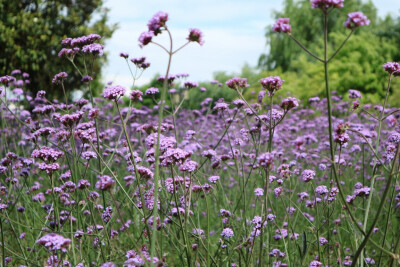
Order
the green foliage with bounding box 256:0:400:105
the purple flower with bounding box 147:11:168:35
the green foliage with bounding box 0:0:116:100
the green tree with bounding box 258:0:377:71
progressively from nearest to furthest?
the purple flower with bounding box 147:11:168:35 → the green foliage with bounding box 0:0:116:100 → the green foliage with bounding box 256:0:400:105 → the green tree with bounding box 258:0:377:71

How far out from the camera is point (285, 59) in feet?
86.4

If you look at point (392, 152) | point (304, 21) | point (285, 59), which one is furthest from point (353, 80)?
point (392, 152)

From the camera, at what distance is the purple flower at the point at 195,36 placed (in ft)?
7.31

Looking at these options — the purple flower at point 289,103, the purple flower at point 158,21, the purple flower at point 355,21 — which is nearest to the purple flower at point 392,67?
the purple flower at point 289,103

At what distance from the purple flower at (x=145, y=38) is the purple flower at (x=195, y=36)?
19 cm

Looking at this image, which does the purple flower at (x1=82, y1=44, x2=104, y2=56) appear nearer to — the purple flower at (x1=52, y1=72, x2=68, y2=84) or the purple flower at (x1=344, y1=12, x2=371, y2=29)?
the purple flower at (x1=52, y1=72, x2=68, y2=84)

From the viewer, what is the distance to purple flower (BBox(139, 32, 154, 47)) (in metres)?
2.17

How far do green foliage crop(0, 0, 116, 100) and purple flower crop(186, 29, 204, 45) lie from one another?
10911mm

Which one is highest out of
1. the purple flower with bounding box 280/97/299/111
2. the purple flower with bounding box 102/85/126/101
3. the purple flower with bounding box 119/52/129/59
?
the purple flower with bounding box 119/52/129/59

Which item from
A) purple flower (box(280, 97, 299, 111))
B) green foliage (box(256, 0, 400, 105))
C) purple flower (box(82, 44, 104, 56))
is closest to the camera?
purple flower (box(280, 97, 299, 111))

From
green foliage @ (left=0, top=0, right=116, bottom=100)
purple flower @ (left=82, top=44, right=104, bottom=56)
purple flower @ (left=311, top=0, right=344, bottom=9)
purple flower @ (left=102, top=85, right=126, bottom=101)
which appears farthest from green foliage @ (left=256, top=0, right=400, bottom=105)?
purple flower @ (left=311, top=0, right=344, bottom=9)

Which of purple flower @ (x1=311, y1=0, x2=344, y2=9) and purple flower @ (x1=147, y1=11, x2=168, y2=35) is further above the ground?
purple flower @ (x1=311, y1=0, x2=344, y2=9)

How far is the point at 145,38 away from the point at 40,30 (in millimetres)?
11753

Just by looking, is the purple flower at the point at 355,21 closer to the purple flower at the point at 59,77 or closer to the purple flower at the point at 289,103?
the purple flower at the point at 289,103
